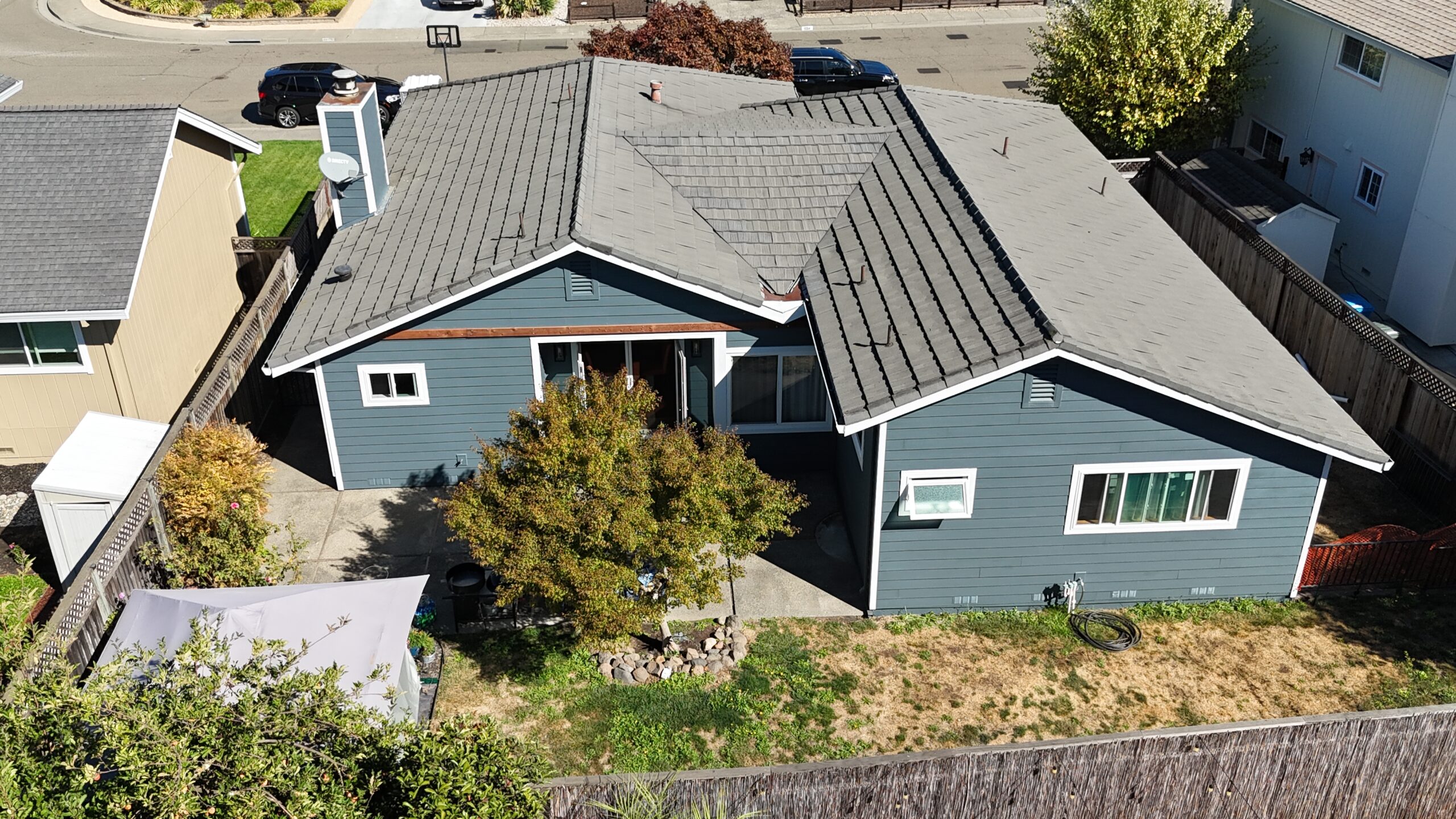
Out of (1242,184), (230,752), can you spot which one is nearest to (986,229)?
(1242,184)

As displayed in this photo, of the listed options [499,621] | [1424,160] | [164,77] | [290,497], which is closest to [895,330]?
[499,621]

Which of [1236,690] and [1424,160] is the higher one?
[1424,160]

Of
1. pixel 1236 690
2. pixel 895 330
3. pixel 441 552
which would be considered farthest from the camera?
pixel 441 552

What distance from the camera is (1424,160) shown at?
23797 mm

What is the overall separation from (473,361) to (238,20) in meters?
32.3

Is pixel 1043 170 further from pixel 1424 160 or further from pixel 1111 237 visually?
pixel 1424 160

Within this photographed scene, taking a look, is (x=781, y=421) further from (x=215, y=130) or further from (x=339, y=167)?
(x=215, y=130)

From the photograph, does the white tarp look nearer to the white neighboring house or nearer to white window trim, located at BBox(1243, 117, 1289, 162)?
the white neighboring house

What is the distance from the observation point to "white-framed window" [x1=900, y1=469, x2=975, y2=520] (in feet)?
49.6

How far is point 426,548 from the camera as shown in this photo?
701 inches

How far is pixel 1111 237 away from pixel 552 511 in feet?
36.0

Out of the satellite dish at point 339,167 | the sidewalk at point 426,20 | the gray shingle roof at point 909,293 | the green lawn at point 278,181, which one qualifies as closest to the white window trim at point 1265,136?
the gray shingle roof at point 909,293

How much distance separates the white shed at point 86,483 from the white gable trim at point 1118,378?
9959mm

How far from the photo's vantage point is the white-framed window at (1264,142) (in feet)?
95.3
